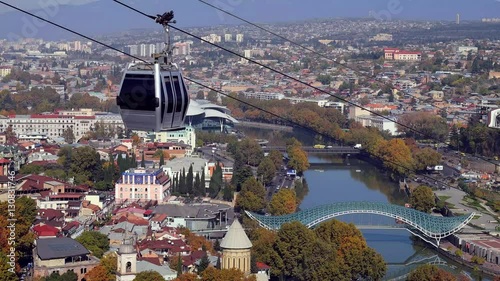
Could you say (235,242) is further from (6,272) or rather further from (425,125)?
(425,125)

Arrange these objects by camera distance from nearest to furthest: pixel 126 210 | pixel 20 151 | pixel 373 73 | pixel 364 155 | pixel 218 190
A: pixel 126 210
pixel 218 190
pixel 20 151
pixel 364 155
pixel 373 73

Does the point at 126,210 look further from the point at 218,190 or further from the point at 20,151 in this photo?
the point at 20,151

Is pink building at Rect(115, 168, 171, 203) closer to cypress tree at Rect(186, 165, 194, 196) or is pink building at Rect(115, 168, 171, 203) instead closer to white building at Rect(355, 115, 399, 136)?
cypress tree at Rect(186, 165, 194, 196)

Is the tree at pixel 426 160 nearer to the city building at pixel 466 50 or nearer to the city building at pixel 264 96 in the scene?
the city building at pixel 264 96

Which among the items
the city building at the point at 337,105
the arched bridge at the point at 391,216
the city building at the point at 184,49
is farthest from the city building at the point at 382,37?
the arched bridge at the point at 391,216

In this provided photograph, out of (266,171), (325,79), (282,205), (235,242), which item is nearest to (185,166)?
A: (266,171)

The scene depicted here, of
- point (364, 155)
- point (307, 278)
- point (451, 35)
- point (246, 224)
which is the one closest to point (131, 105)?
point (307, 278)
